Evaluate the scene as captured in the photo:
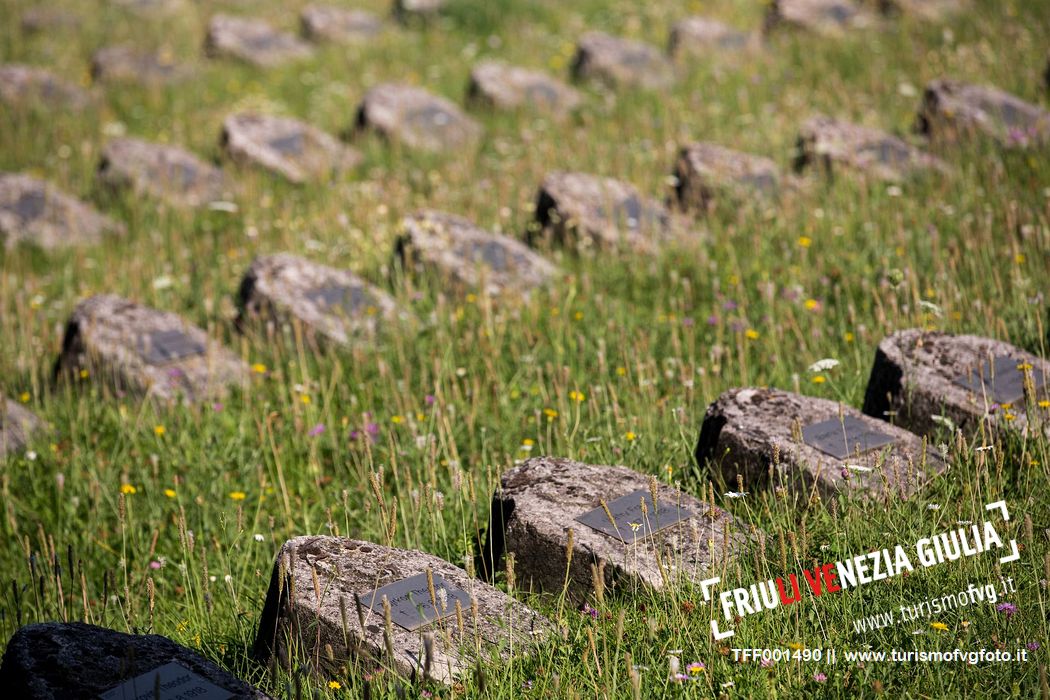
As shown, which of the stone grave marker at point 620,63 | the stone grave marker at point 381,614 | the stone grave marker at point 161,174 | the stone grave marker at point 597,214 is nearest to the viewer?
the stone grave marker at point 381,614

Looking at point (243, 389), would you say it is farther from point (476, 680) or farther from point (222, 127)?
point (222, 127)

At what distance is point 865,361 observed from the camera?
16.4ft

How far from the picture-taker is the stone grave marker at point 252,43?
12.0 metres

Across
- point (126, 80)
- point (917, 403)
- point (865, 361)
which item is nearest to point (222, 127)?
point (126, 80)

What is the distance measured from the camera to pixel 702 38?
37.7 ft

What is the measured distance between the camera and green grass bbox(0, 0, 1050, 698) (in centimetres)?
316

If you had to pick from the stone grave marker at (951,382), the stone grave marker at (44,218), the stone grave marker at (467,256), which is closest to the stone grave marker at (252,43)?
the stone grave marker at (44,218)

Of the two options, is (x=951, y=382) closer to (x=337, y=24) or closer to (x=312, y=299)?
(x=312, y=299)

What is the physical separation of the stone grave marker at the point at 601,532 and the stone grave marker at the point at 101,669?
1029 millimetres

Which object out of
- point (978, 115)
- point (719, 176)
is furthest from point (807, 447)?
point (978, 115)

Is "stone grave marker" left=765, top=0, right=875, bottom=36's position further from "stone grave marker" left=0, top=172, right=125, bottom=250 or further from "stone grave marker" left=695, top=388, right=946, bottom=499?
"stone grave marker" left=695, top=388, right=946, bottom=499

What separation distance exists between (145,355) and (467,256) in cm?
193

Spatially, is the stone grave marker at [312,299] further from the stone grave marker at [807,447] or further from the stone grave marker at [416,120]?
the stone grave marker at [416,120]

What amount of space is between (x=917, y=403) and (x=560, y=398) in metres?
1.42
